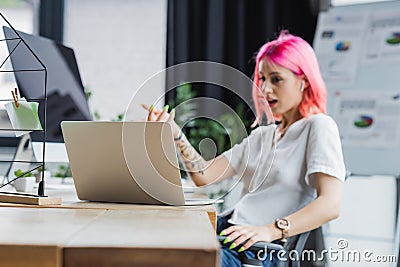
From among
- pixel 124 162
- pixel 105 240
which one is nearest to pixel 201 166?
pixel 124 162

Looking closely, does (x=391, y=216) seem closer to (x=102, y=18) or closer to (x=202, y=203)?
(x=202, y=203)

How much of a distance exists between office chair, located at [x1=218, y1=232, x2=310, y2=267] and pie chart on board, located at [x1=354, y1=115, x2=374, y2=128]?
107 centimetres

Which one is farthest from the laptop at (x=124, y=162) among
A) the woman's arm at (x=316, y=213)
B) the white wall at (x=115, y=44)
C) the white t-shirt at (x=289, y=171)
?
the white wall at (x=115, y=44)

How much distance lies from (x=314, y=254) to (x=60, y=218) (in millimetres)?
2202

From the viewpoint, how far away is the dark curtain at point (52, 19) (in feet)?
10.6

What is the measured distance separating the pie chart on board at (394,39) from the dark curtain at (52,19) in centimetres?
174

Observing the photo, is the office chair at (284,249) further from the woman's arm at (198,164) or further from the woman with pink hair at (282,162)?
the woman's arm at (198,164)

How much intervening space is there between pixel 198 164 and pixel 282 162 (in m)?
0.26

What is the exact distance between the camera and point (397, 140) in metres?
2.41

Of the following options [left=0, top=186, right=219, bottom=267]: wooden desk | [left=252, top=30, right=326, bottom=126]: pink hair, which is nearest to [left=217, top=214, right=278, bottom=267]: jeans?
[left=252, top=30, right=326, bottom=126]: pink hair

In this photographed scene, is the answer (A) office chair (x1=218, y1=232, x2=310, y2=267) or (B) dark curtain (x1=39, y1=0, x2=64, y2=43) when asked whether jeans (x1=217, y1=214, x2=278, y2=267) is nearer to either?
(A) office chair (x1=218, y1=232, x2=310, y2=267)

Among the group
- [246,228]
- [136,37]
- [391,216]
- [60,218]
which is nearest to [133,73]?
[136,37]

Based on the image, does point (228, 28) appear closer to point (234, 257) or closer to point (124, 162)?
point (234, 257)

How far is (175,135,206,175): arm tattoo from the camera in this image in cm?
168
